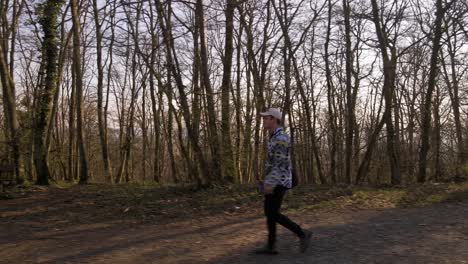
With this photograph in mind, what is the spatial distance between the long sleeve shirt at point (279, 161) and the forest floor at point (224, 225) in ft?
3.33

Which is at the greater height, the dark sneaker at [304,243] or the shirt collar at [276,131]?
the shirt collar at [276,131]

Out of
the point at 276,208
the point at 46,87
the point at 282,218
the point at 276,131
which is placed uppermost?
the point at 46,87

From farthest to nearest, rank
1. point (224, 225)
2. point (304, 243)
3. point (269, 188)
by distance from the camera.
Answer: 1. point (224, 225)
2. point (304, 243)
3. point (269, 188)

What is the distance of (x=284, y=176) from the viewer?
5016 millimetres

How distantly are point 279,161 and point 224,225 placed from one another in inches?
120

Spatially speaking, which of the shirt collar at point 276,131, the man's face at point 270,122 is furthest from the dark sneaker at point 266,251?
the man's face at point 270,122

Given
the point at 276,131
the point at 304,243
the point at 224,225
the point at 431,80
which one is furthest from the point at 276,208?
the point at 431,80

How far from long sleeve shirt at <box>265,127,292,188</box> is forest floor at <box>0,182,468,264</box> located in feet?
3.33

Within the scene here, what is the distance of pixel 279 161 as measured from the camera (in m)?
5.00

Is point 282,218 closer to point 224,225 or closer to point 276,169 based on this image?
point 276,169

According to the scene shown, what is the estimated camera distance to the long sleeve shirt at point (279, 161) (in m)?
4.99

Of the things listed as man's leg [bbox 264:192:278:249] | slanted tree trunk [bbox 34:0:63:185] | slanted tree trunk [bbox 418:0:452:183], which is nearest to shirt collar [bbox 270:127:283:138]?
man's leg [bbox 264:192:278:249]

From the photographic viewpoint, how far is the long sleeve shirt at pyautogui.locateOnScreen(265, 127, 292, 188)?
499 centimetres

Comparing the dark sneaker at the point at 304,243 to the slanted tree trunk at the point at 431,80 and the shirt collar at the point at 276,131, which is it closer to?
the shirt collar at the point at 276,131
